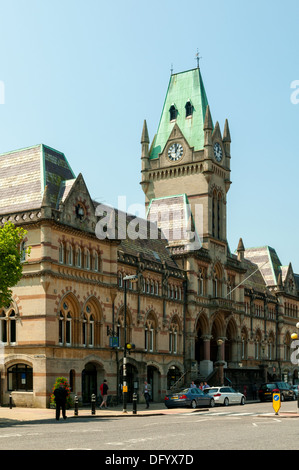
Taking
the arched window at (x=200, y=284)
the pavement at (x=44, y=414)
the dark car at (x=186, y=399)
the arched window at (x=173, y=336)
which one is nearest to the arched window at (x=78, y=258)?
the pavement at (x=44, y=414)

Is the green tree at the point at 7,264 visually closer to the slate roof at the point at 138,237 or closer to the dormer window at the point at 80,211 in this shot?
the dormer window at the point at 80,211

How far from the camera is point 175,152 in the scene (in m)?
68.1

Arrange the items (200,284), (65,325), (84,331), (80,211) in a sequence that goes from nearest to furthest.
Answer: (65,325) → (80,211) → (84,331) → (200,284)

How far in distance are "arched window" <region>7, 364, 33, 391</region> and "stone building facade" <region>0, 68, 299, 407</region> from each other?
0.25ft

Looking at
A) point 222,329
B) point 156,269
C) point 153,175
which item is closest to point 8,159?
point 156,269

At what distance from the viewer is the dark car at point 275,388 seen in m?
52.2

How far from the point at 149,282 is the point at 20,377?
15.8 m

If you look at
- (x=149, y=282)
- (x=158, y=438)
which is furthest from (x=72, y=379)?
(x=158, y=438)

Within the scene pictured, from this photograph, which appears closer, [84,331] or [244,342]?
[84,331]

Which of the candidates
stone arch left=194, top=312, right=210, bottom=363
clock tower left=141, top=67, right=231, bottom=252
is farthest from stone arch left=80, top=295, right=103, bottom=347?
clock tower left=141, top=67, right=231, bottom=252

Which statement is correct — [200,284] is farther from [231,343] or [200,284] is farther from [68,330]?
[68,330]

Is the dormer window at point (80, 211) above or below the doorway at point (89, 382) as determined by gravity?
above

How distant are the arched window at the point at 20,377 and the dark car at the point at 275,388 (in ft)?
64.3

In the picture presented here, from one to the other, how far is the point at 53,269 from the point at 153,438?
22477 mm
